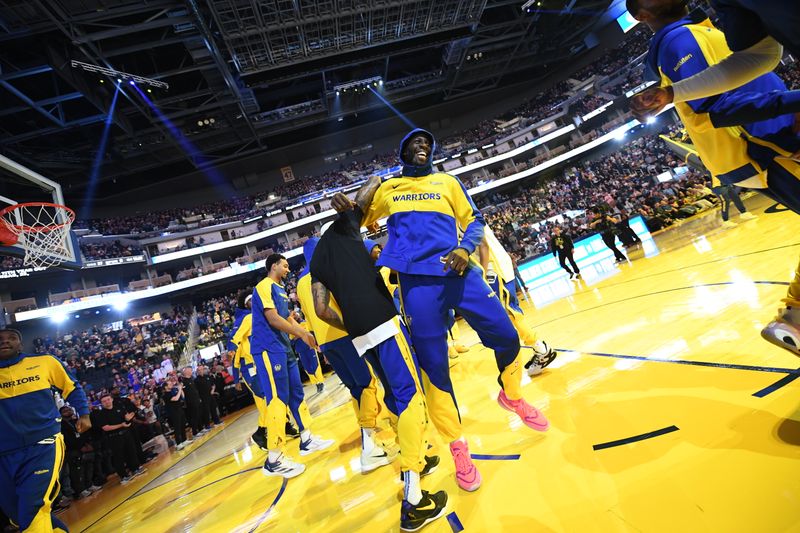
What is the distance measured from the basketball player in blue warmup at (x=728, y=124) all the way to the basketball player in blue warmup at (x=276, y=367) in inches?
127

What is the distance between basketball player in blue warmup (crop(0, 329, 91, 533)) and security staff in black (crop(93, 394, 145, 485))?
4.43 metres

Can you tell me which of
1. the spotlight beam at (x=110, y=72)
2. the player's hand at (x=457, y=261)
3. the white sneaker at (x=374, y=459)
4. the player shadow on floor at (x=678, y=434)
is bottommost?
the white sneaker at (x=374, y=459)

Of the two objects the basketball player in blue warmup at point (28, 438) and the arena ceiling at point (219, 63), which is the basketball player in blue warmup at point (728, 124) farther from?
the arena ceiling at point (219, 63)

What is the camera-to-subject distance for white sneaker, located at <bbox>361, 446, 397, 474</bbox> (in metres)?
3.13

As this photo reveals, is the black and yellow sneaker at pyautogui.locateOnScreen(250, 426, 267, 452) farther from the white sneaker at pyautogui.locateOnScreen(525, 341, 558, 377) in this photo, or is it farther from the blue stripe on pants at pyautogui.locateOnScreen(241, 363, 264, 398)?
the white sneaker at pyautogui.locateOnScreen(525, 341, 558, 377)

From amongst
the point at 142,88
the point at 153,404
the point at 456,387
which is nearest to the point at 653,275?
the point at 456,387

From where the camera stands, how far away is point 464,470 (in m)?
2.19

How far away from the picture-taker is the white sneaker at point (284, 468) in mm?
3650

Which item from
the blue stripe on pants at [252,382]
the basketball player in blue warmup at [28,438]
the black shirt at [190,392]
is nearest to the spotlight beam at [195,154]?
the black shirt at [190,392]

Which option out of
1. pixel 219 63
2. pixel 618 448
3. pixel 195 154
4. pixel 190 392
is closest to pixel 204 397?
pixel 190 392

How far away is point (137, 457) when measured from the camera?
7160 mm

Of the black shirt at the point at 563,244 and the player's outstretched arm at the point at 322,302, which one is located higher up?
the player's outstretched arm at the point at 322,302

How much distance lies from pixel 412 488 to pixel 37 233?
9255 mm

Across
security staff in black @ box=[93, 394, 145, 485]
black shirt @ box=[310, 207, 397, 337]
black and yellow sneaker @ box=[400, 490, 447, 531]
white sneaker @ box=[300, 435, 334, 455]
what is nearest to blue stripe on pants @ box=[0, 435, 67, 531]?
white sneaker @ box=[300, 435, 334, 455]
